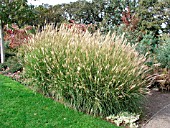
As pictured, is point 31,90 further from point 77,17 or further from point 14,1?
point 77,17

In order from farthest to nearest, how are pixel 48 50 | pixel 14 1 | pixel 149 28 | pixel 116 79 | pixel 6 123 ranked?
1. pixel 149 28
2. pixel 14 1
3. pixel 48 50
4. pixel 116 79
5. pixel 6 123

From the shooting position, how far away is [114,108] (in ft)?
13.9

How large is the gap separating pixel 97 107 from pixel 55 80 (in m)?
0.93

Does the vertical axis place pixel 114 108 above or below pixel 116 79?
below

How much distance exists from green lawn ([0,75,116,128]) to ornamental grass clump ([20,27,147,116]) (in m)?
0.21

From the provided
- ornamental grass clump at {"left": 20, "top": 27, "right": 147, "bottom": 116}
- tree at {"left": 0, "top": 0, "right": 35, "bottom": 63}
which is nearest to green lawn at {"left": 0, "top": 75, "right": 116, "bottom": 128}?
ornamental grass clump at {"left": 20, "top": 27, "right": 147, "bottom": 116}

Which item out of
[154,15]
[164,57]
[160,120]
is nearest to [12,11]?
A: [164,57]

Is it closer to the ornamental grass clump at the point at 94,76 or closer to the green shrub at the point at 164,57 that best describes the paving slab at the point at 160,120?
the ornamental grass clump at the point at 94,76

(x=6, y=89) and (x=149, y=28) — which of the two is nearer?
(x=6, y=89)

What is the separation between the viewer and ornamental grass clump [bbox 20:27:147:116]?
13.5ft

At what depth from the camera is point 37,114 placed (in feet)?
13.2

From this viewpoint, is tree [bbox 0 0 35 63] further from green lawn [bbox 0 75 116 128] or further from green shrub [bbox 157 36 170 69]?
green shrub [bbox 157 36 170 69]

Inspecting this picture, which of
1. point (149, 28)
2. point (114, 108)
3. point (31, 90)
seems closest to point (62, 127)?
point (114, 108)

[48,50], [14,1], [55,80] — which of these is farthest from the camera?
[14,1]
